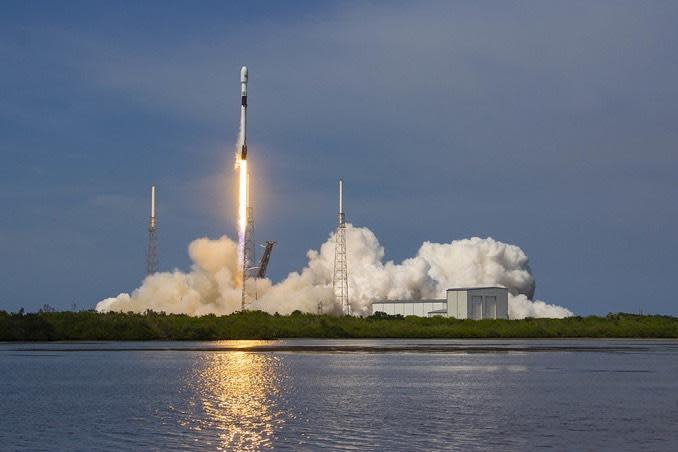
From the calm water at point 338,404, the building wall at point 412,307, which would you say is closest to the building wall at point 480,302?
the building wall at point 412,307

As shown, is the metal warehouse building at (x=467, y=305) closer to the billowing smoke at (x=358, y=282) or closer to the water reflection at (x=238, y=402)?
the billowing smoke at (x=358, y=282)

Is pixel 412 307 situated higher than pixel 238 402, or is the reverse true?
pixel 412 307

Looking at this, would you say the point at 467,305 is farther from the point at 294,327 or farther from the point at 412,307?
the point at 294,327

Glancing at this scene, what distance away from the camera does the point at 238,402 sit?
1411 inches

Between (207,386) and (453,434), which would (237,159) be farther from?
(453,434)

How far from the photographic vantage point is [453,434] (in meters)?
27.2

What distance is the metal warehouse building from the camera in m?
123

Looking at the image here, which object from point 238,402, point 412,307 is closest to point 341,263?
point 412,307

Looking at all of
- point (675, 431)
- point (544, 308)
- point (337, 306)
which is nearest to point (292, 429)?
point (675, 431)

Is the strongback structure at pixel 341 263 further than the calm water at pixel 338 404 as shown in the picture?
Yes

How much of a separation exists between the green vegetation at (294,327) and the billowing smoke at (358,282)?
802 centimetres

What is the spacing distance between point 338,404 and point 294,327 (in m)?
73.0

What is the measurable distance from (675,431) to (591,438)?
2.82 m

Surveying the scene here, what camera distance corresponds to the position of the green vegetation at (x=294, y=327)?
97625mm
